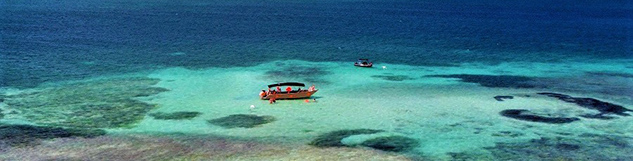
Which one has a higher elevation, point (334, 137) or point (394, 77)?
point (394, 77)

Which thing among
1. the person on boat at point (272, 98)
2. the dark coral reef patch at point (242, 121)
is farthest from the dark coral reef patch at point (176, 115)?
the person on boat at point (272, 98)

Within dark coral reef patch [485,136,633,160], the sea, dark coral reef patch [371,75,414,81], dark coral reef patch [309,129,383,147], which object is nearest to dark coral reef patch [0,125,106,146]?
the sea

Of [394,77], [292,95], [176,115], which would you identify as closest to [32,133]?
[176,115]

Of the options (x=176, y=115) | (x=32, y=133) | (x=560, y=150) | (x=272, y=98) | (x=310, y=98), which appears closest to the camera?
(x=560, y=150)

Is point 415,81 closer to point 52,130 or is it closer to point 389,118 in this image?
point 389,118

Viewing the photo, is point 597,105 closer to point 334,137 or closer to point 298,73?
point 334,137

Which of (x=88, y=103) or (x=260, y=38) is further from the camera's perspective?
(x=260, y=38)
